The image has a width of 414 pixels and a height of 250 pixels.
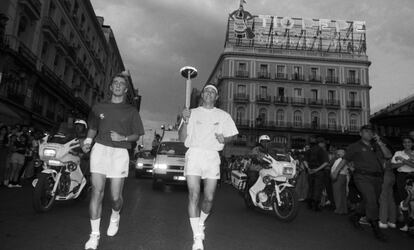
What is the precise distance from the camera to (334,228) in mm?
5684

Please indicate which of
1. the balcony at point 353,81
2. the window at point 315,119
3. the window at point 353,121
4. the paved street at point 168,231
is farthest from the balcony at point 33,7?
the window at point 353,121

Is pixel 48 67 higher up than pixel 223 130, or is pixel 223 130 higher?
pixel 48 67

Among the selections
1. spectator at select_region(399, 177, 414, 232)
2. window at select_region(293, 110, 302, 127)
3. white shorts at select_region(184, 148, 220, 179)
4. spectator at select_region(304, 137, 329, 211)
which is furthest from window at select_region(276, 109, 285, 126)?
white shorts at select_region(184, 148, 220, 179)

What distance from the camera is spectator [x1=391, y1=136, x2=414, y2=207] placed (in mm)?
5903

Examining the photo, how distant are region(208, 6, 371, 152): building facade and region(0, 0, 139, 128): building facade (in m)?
19.7

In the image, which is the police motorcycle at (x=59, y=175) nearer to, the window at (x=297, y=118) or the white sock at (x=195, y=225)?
the white sock at (x=195, y=225)

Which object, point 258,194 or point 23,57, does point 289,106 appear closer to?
point 23,57

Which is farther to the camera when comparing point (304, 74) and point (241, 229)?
point (304, 74)

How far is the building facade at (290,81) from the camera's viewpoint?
47094 mm

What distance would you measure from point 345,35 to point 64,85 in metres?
40.9

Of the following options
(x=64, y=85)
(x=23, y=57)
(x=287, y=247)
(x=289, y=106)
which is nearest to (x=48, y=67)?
(x=64, y=85)

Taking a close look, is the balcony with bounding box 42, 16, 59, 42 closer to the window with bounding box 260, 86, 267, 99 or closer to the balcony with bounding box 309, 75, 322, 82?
the window with bounding box 260, 86, 267, 99

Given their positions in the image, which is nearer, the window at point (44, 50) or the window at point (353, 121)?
the window at point (44, 50)

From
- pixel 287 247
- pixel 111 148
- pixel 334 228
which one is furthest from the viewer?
pixel 334 228
